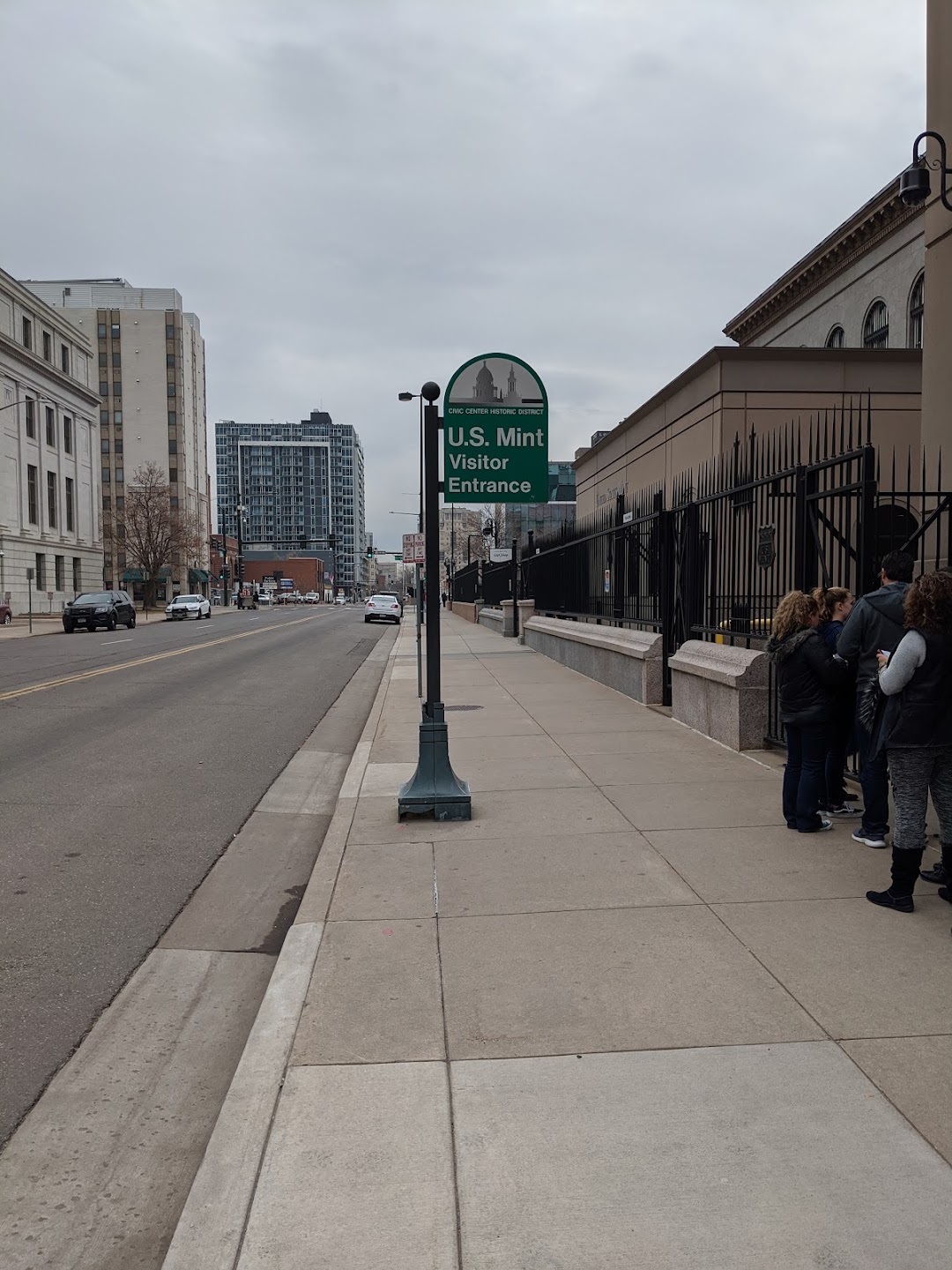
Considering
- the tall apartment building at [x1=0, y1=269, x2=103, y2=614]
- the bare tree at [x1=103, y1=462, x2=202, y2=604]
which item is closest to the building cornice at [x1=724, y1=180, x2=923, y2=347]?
the tall apartment building at [x1=0, y1=269, x2=103, y2=614]

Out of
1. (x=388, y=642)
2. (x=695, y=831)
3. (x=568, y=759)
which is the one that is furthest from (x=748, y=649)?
(x=388, y=642)

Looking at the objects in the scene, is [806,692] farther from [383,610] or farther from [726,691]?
[383,610]

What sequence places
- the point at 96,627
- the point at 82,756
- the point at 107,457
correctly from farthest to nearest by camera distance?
the point at 107,457, the point at 96,627, the point at 82,756

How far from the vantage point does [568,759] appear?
9438 mm

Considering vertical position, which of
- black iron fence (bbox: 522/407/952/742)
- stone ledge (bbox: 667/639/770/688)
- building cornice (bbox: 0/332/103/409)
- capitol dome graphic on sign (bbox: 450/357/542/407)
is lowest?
stone ledge (bbox: 667/639/770/688)

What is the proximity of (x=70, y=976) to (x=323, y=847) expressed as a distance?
2.10 metres

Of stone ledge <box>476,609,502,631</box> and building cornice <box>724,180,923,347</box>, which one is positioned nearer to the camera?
building cornice <box>724,180,923,347</box>

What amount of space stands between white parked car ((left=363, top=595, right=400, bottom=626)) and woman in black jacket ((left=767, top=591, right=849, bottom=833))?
43073 millimetres

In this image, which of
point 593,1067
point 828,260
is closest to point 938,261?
point 593,1067

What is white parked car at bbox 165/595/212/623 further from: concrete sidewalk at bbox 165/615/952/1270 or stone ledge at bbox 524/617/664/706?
concrete sidewalk at bbox 165/615/952/1270

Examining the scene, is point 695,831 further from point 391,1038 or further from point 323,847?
point 391,1038

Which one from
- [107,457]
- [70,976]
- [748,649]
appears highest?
[107,457]

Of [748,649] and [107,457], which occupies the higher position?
[107,457]

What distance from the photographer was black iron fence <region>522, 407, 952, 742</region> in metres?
7.36
